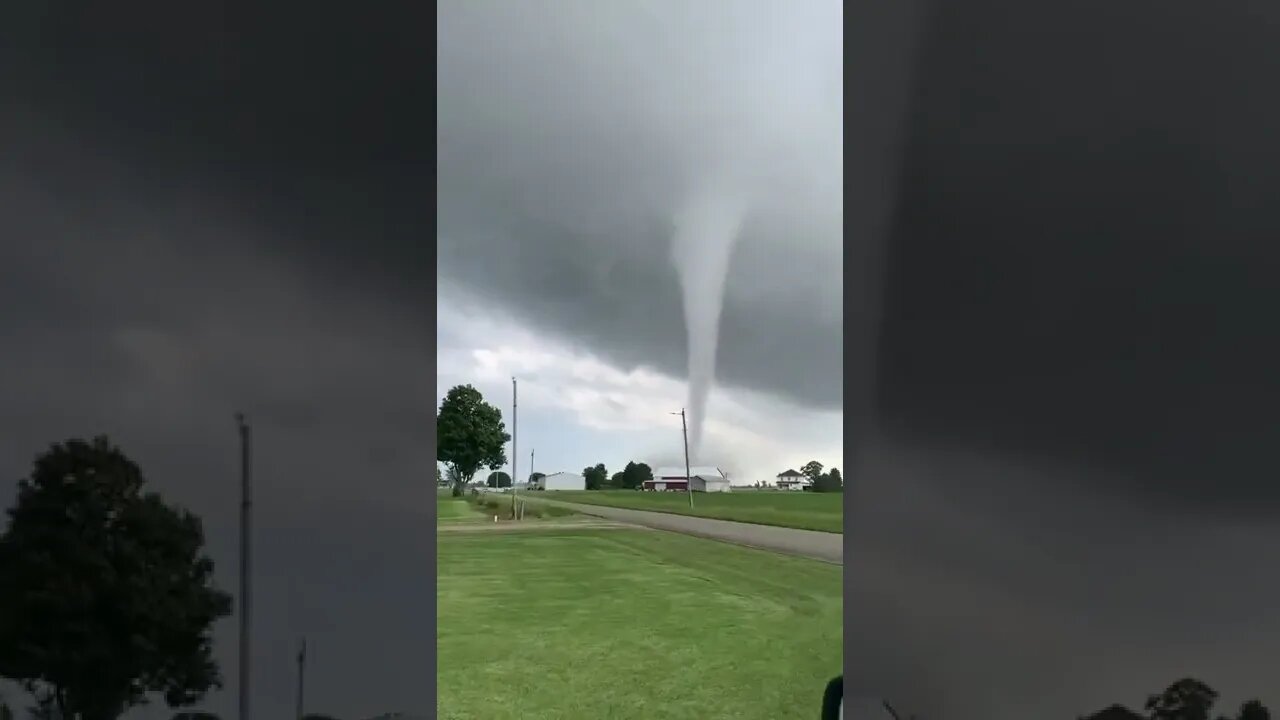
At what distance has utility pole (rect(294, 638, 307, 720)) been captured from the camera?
5.68ft

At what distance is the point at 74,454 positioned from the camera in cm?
158

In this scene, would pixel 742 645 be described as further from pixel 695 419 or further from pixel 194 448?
pixel 194 448

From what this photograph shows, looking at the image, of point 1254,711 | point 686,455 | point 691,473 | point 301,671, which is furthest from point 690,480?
point 1254,711

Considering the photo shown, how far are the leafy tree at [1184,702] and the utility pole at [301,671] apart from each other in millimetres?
1465

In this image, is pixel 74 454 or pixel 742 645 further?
pixel 742 645

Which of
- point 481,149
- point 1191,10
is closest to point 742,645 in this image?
point 481,149

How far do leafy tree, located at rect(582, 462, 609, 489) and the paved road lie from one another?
214 millimetres

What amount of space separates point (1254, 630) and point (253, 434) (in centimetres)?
164

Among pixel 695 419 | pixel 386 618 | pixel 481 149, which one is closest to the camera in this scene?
pixel 386 618

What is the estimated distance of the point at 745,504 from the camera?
200 inches

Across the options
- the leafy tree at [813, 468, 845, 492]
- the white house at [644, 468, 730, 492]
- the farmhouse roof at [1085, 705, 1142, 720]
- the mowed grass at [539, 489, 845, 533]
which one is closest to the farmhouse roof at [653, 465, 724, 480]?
the white house at [644, 468, 730, 492]

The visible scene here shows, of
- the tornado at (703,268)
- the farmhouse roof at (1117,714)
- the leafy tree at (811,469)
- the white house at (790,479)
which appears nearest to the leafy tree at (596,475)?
the tornado at (703,268)

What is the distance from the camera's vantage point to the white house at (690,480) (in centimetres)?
499

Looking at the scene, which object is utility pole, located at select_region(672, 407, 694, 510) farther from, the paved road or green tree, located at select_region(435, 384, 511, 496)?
green tree, located at select_region(435, 384, 511, 496)
